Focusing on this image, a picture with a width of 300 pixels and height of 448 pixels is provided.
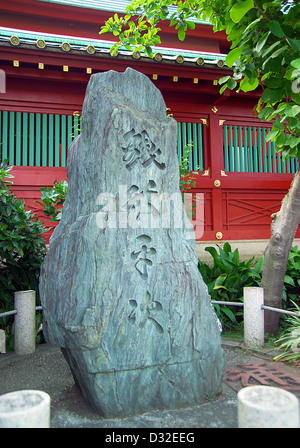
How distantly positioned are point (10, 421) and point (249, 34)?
369cm

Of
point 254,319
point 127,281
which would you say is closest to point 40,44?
point 127,281

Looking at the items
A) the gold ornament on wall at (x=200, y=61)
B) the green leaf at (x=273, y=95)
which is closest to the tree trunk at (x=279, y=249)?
the green leaf at (x=273, y=95)

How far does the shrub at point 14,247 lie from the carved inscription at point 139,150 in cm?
229

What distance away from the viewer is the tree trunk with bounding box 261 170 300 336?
478 centimetres

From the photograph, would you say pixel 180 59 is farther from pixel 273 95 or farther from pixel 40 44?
pixel 273 95

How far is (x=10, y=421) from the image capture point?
1.70 meters

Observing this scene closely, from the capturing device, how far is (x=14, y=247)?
194 inches

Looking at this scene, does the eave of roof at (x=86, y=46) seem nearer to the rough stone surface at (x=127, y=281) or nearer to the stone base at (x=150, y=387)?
the rough stone surface at (x=127, y=281)

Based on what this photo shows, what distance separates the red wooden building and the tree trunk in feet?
8.46

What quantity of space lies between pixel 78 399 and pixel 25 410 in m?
1.35

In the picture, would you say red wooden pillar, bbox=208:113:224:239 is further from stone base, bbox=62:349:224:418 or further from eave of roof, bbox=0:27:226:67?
stone base, bbox=62:349:224:418

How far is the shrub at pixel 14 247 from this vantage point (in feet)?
15.5

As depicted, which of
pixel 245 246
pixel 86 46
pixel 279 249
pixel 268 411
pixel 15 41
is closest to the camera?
pixel 268 411
